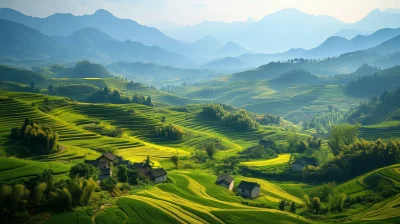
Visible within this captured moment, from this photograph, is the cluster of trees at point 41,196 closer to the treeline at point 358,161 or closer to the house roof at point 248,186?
the house roof at point 248,186

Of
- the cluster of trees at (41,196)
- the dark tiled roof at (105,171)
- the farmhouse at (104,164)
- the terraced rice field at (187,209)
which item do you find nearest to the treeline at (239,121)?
the farmhouse at (104,164)

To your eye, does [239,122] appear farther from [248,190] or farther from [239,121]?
[248,190]

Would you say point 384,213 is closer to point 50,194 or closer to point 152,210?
point 152,210

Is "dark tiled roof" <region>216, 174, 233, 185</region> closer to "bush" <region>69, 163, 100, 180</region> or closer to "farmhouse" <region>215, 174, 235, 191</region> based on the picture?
"farmhouse" <region>215, 174, 235, 191</region>

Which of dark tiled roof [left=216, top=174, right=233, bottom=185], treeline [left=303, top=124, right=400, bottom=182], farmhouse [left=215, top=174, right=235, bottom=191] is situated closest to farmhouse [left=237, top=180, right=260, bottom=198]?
farmhouse [left=215, top=174, right=235, bottom=191]

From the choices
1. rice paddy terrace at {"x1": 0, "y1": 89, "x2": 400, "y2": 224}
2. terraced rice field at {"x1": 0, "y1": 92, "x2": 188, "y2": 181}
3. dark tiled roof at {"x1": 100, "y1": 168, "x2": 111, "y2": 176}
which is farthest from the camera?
terraced rice field at {"x1": 0, "y1": 92, "x2": 188, "y2": 181}

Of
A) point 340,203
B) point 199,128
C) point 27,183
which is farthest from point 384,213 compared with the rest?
point 199,128

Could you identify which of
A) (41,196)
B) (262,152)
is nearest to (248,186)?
(41,196)
